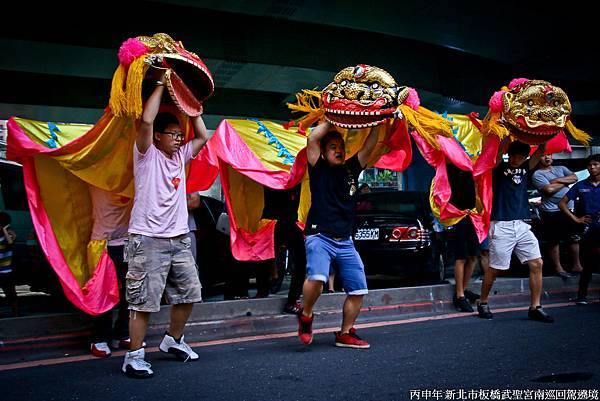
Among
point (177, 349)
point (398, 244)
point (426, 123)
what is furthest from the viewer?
point (398, 244)

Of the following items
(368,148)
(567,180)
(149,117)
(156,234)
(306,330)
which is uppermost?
(149,117)

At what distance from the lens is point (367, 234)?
812 cm

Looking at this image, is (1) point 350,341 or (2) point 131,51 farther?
(1) point 350,341

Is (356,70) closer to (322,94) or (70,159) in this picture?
(322,94)

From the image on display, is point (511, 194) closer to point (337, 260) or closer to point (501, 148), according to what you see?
point (501, 148)

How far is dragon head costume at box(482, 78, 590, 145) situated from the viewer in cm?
557

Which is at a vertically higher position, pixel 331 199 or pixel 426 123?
pixel 426 123

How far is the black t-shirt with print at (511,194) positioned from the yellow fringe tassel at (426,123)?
126 cm

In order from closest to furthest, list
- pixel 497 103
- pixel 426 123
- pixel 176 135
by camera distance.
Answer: pixel 176 135
pixel 426 123
pixel 497 103

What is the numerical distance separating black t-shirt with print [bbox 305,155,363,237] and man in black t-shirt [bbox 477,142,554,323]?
2.03 meters

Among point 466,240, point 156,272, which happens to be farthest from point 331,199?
point 466,240

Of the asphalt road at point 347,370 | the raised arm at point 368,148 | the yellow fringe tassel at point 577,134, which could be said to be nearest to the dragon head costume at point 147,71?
the raised arm at point 368,148

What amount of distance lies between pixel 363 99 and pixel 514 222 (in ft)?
Result: 8.04

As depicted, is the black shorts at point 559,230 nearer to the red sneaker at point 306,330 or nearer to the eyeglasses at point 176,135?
the red sneaker at point 306,330
